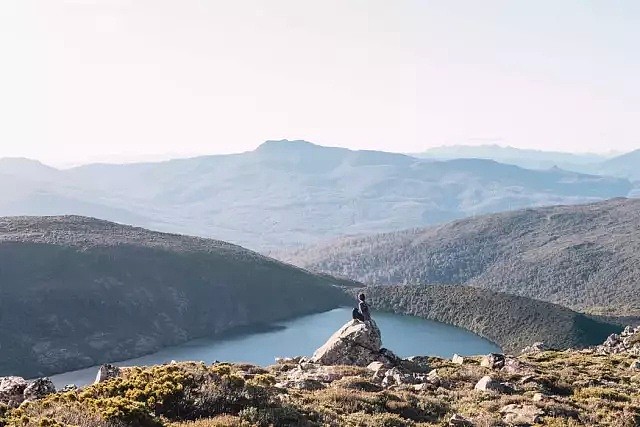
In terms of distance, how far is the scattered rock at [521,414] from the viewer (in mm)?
19750

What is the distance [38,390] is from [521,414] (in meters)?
15.7

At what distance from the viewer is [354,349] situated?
112ft

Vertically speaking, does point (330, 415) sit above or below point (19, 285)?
above

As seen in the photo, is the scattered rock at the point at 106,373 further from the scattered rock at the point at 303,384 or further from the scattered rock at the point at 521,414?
the scattered rock at the point at 521,414

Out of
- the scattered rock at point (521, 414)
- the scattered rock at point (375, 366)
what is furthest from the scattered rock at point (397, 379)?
the scattered rock at point (521, 414)

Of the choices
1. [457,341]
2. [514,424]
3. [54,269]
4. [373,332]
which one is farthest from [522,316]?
[514,424]

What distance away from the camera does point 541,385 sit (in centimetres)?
2636

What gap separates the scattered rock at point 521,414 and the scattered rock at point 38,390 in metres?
14.7

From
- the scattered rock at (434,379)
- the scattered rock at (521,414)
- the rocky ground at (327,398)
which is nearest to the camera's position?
the rocky ground at (327,398)

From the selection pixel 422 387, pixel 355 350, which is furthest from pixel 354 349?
pixel 422 387

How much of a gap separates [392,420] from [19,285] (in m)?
195

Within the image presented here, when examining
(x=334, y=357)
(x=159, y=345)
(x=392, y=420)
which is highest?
(x=392, y=420)

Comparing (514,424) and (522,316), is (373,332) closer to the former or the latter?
(514,424)

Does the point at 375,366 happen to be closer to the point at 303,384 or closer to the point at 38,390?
the point at 303,384
